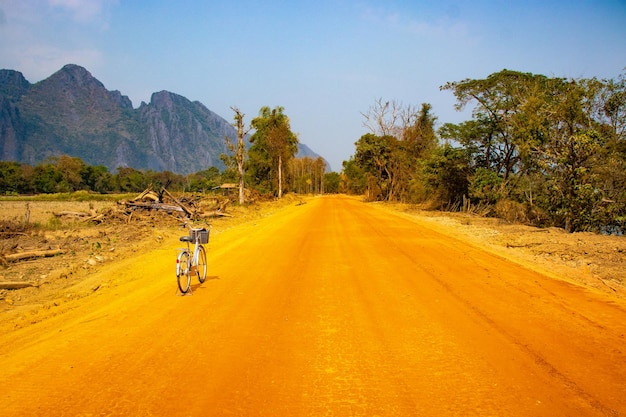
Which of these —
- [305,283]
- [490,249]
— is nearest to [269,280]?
[305,283]

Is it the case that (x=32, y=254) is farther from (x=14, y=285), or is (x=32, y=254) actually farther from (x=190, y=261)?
(x=190, y=261)

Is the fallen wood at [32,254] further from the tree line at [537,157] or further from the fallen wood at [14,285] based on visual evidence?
the tree line at [537,157]

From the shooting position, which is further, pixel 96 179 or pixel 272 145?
pixel 96 179

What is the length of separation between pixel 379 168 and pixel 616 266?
3783cm

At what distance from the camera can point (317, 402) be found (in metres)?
3.18

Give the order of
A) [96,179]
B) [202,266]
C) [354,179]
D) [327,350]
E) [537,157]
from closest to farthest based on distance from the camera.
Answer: [327,350] < [202,266] < [537,157] < [96,179] < [354,179]

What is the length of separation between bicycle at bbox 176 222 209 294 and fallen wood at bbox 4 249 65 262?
6.11 metres

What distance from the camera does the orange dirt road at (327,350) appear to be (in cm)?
319

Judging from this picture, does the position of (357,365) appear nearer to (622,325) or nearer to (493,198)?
(622,325)

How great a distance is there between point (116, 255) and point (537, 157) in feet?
57.5

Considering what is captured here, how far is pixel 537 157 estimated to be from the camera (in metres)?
17.2

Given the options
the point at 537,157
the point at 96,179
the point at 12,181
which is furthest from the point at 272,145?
the point at 96,179

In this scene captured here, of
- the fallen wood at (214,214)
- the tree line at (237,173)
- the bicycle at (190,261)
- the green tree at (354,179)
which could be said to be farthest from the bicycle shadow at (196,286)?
the green tree at (354,179)

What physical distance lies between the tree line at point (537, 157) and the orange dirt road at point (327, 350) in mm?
9152
